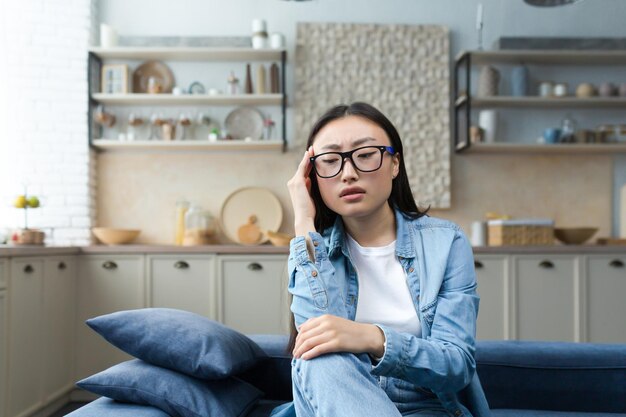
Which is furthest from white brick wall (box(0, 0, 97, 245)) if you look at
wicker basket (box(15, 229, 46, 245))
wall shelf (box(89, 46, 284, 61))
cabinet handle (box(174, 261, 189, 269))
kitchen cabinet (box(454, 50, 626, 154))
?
kitchen cabinet (box(454, 50, 626, 154))

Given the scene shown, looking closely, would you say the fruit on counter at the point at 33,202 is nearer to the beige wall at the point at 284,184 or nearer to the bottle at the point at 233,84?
the beige wall at the point at 284,184

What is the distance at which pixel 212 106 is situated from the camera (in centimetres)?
468

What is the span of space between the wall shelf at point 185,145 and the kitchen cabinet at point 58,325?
88cm

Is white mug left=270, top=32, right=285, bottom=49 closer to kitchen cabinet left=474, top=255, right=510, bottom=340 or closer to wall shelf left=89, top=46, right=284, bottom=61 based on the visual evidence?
wall shelf left=89, top=46, right=284, bottom=61

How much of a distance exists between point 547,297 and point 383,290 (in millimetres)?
2795

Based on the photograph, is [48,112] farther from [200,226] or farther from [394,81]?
[394,81]

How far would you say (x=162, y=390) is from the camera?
5.39 ft

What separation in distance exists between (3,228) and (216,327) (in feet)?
9.18

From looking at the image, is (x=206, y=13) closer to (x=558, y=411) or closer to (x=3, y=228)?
(x=3, y=228)

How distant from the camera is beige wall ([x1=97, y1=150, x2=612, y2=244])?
15.3ft

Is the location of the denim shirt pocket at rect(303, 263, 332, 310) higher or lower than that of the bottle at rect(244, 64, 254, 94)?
lower

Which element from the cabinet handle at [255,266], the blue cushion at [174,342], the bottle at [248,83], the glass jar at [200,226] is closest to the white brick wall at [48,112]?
the glass jar at [200,226]

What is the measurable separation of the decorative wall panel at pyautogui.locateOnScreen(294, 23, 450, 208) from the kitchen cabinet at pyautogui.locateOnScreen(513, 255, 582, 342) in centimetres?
82

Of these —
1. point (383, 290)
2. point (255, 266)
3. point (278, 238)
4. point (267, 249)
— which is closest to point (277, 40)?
point (278, 238)
